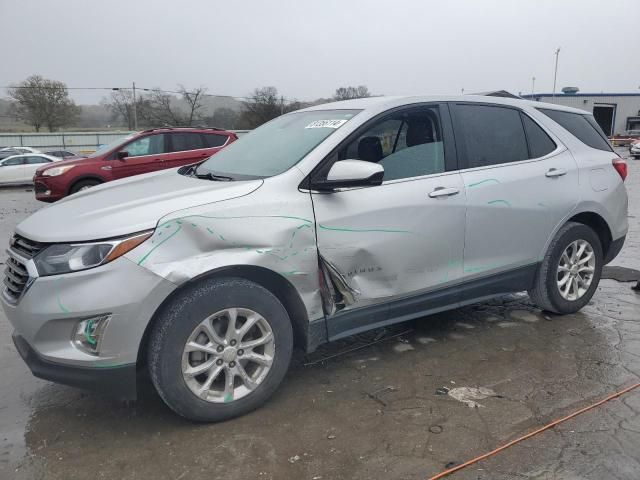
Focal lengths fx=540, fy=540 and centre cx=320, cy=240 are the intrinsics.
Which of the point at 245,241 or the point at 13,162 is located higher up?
the point at 245,241

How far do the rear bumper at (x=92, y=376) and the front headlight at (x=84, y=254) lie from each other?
1.50 feet

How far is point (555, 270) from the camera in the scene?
422cm

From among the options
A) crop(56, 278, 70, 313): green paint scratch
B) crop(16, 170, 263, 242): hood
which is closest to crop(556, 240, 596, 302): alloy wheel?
crop(16, 170, 263, 242): hood

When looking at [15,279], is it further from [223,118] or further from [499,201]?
[223,118]

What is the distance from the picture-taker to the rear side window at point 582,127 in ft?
14.4

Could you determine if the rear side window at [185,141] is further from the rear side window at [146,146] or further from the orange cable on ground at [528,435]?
the orange cable on ground at [528,435]

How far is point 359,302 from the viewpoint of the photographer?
3.24m

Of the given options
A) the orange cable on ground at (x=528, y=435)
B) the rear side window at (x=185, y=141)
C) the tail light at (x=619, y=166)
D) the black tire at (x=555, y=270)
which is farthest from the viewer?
the rear side window at (x=185, y=141)

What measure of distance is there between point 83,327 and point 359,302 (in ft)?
4.98

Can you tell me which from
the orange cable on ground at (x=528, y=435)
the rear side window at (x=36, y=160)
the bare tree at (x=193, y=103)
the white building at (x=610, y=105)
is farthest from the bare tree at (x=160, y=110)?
the orange cable on ground at (x=528, y=435)

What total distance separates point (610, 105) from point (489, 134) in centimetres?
5818

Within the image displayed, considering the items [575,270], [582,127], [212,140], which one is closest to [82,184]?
[212,140]

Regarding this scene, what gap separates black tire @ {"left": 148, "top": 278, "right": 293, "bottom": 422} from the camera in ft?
8.68

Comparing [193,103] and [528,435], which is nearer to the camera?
[528,435]
